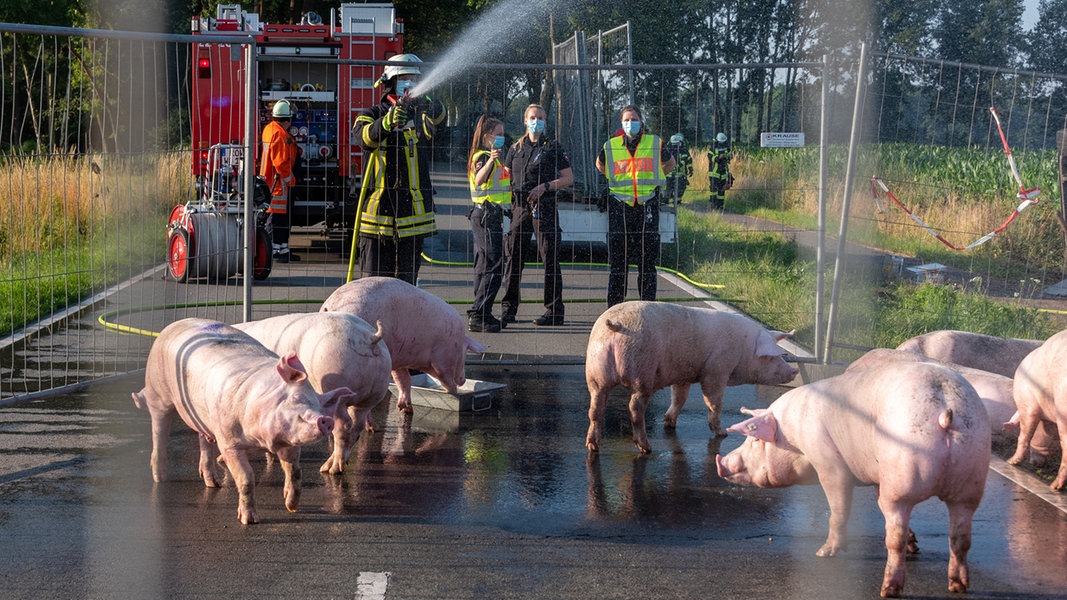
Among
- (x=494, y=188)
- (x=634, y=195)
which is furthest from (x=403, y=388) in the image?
(x=494, y=188)

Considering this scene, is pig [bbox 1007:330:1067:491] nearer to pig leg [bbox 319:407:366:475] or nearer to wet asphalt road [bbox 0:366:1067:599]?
wet asphalt road [bbox 0:366:1067:599]

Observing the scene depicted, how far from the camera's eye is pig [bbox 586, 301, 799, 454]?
24.0ft

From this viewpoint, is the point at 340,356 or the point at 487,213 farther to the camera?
the point at 487,213

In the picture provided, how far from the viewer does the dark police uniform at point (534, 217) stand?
1147 cm

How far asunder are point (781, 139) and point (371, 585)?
563 centimetres

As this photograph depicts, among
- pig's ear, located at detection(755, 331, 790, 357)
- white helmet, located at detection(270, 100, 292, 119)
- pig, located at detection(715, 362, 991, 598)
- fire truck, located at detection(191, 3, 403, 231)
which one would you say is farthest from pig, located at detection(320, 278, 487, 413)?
fire truck, located at detection(191, 3, 403, 231)

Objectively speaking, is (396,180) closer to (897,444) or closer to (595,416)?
(595,416)

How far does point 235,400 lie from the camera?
5.75 meters

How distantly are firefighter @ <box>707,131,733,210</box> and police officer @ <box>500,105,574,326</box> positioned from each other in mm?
1624

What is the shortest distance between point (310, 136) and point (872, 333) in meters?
11.0

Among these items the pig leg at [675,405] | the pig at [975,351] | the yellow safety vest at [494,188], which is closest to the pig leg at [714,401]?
the pig leg at [675,405]

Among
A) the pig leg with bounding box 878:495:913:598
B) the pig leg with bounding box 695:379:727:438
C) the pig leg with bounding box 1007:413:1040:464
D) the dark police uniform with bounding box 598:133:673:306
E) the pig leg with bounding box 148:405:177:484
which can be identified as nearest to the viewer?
the pig leg with bounding box 878:495:913:598


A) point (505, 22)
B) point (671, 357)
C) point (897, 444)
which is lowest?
point (671, 357)

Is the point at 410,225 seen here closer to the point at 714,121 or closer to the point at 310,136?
the point at 714,121
